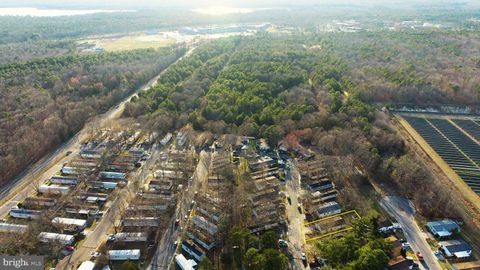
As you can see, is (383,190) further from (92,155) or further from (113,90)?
(113,90)

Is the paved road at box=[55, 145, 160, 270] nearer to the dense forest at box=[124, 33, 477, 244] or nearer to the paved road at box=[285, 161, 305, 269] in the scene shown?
the dense forest at box=[124, 33, 477, 244]

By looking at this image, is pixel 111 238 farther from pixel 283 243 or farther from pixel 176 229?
pixel 283 243

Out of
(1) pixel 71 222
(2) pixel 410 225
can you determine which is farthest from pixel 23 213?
(2) pixel 410 225

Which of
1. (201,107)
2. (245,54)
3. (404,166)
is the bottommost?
(404,166)

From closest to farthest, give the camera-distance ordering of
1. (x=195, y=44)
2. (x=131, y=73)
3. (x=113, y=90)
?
1. (x=113, y=90)
2. (x=131, y=73)
3. (x=195, y=44)

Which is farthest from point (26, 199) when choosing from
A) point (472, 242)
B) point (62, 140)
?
point (472, 242)

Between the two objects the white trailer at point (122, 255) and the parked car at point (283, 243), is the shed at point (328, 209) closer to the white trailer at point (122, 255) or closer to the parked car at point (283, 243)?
the parked car at point (283, 243)

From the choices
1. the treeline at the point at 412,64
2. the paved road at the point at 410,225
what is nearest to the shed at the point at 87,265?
the paved road at the point at 410,225
